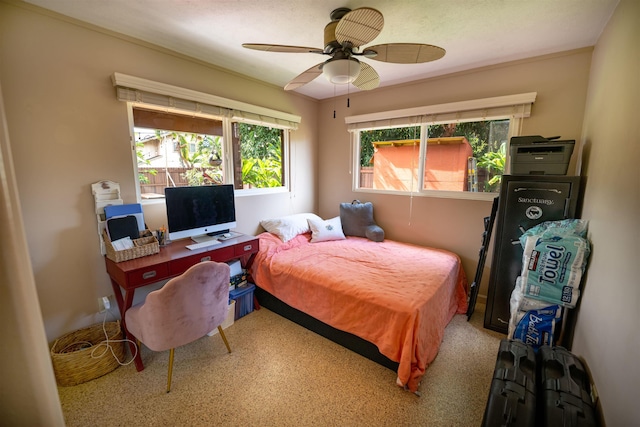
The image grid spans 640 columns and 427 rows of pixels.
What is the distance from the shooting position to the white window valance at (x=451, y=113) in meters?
2.47

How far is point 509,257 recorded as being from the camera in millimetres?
2223

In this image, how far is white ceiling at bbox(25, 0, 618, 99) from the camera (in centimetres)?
169

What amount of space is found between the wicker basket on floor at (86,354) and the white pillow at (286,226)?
5.43 feet

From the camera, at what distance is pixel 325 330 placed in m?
2.27

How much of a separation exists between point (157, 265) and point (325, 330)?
4.63 ft

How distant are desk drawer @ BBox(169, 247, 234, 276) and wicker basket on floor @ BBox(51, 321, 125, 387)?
639 millimetres

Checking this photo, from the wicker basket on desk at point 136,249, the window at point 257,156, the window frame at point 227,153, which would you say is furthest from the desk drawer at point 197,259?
the window at point 257,156

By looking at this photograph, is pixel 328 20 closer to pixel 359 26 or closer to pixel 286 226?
pixel 359 26

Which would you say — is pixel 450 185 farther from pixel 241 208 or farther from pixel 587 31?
pixel 241 208

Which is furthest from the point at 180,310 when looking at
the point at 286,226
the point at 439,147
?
the point at 439,147

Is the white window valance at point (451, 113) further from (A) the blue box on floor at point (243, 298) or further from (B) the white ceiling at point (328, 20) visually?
(A) the blue box on floor at point (243, 298)

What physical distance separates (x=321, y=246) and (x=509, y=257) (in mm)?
1774

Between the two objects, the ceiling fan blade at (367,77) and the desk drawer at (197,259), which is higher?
the ceiling fan blade at (367,77)

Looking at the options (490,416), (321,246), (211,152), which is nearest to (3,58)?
(211,152)
